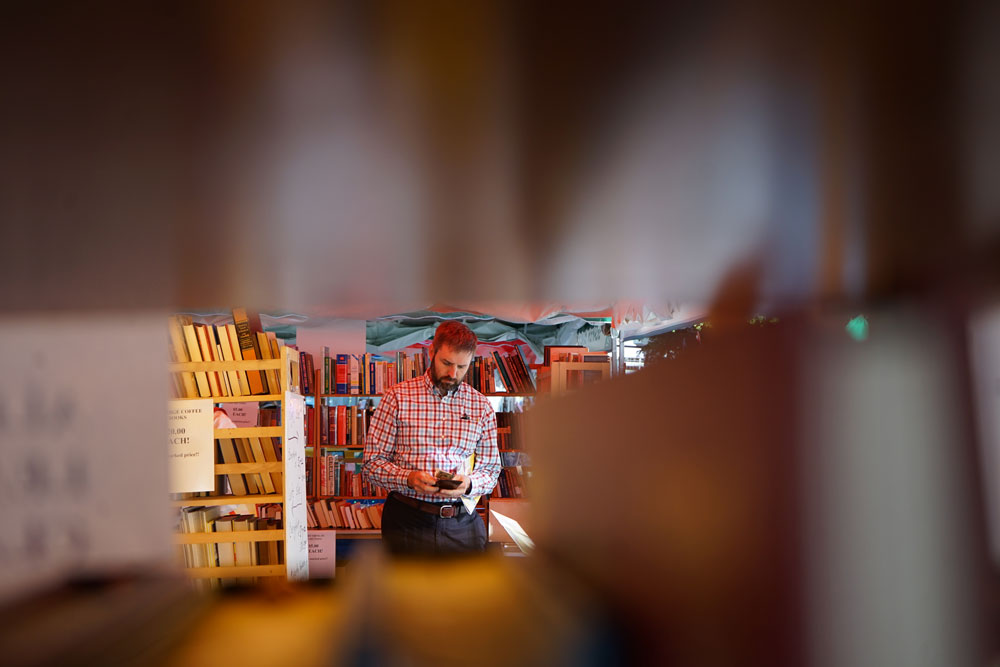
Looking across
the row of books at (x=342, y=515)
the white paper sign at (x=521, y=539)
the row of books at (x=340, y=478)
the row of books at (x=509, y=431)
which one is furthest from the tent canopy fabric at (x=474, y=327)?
the white paper sign at (x=521, y=539)

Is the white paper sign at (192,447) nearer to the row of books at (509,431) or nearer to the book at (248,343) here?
the book at (248,343)

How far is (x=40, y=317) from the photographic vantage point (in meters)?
0.46

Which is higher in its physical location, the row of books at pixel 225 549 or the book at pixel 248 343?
the book at pixel 248 343

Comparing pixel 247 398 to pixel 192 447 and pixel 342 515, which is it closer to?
pixel 192 447

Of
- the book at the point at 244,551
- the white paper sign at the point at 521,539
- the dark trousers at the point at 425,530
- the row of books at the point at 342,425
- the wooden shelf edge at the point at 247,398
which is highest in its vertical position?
the wooden shelf edge at the point at 247,398

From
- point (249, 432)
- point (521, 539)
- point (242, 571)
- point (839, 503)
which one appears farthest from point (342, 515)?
point (839, 503)

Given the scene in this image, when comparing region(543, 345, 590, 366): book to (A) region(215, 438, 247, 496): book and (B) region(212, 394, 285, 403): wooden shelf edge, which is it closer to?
(B) region(212, 394, 285, 403): wooden shelf edge

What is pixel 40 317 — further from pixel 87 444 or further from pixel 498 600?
pixel 498 600

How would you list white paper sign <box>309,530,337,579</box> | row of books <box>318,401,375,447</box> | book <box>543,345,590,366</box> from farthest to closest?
1. row of books <box>318,401,375,447</box>
2. white paper sign <box>309,530,337,579</box>
3. book <box>543,345,590,366</box>

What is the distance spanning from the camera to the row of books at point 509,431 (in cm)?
440

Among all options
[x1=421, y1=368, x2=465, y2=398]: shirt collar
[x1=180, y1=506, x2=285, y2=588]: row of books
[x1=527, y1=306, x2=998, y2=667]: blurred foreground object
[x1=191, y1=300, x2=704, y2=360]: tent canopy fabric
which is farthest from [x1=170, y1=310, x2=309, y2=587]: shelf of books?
[x1=527, y1=306, x2=998, y2=667]: blurred foreground object

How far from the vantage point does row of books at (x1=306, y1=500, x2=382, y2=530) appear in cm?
441

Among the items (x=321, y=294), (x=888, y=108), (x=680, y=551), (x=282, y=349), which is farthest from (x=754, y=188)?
(x=282, y=349)

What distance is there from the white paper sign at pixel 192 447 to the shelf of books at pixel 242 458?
0.06 m
